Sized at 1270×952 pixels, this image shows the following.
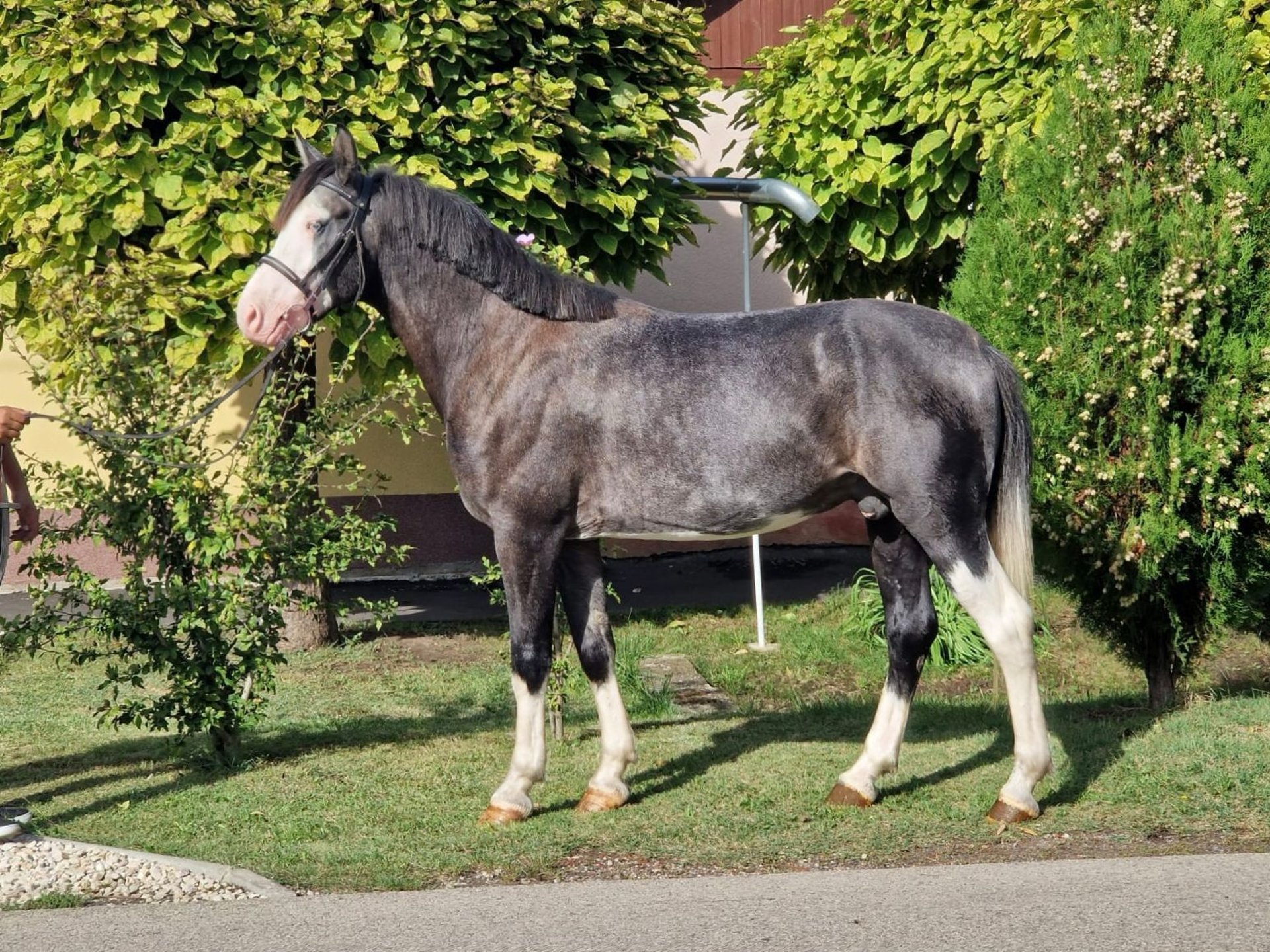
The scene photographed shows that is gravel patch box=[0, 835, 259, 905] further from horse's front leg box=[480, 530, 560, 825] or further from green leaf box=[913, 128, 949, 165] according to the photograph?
green leaf box=[913, 128, 949, 165]

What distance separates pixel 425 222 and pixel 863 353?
171cm

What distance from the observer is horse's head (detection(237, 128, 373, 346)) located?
17.8 feet

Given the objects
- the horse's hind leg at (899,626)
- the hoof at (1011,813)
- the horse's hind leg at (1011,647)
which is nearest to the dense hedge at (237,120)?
the horse's hind leg at (899,626)

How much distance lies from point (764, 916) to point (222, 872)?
181 cm

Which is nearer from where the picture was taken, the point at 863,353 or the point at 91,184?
the point at 863,353

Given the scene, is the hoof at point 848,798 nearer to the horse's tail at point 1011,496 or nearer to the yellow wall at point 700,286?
the horse's tail at point 1011,496

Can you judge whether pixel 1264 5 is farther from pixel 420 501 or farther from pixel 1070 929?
pixel 420 501

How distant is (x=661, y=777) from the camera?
629 cm

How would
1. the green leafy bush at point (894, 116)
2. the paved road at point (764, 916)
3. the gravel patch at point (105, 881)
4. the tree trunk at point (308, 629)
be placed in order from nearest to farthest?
the paved road at point (764, 916) < the gravel patch at point (105, 881) < the green leafy bush at point (894, 116) < the tree trunk at point (308, 629)

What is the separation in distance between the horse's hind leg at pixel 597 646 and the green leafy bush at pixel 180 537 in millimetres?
1227

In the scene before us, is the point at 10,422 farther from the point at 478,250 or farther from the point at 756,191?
the point at 756,191

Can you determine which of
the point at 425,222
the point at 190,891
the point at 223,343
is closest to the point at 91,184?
the point at 223,343

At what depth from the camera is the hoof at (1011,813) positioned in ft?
17.7

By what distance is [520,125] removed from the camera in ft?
28.6
